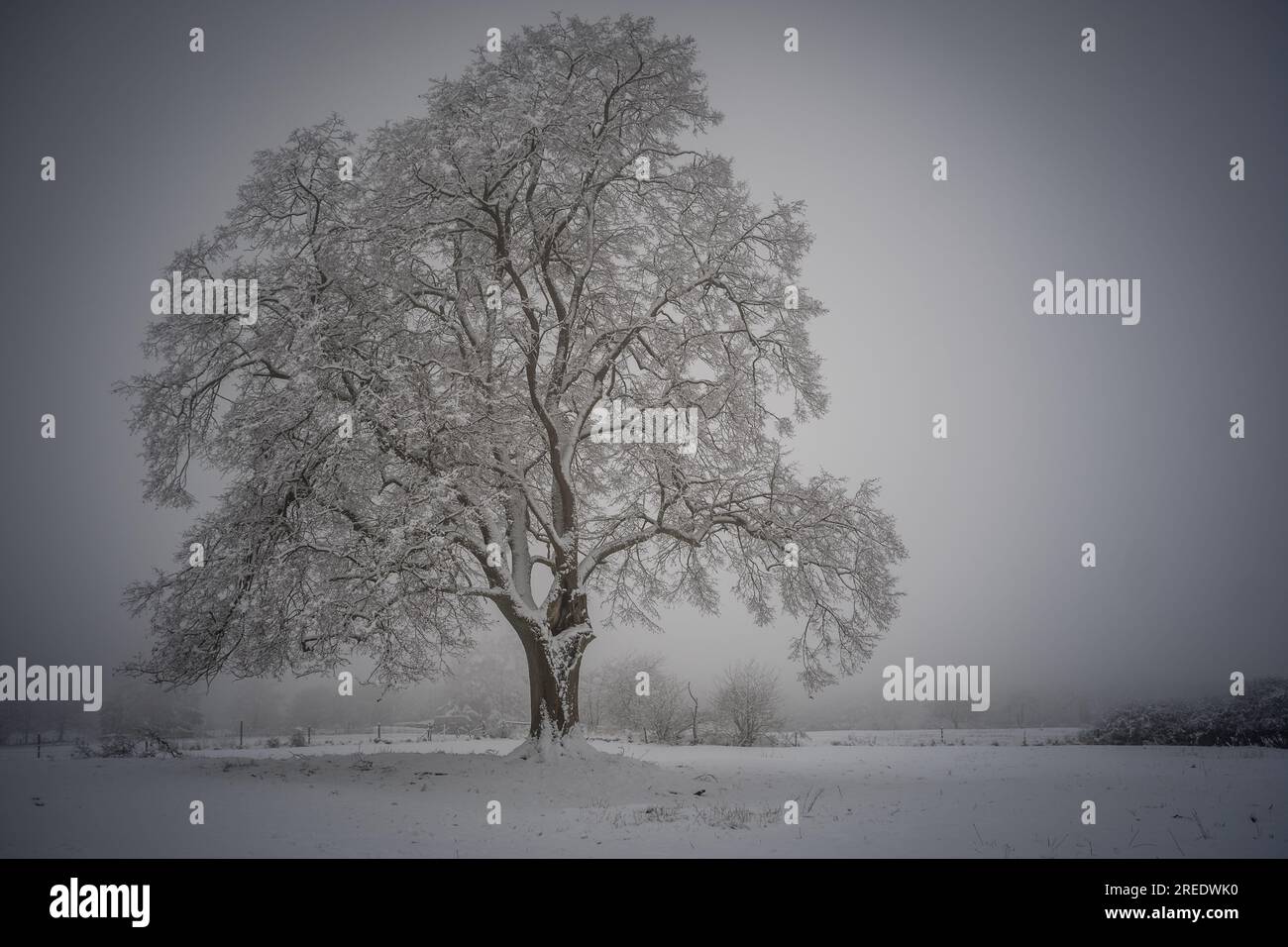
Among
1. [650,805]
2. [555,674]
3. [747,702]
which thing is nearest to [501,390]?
[555,674]

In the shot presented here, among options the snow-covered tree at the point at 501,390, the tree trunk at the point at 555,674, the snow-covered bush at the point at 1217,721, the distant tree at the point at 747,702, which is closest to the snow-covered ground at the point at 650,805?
the tree trunk at the point at 555,674

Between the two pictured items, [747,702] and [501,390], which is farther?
[747,702]

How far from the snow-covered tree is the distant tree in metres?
8.39

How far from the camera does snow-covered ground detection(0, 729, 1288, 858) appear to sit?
28.6ft

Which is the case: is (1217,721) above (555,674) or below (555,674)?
below

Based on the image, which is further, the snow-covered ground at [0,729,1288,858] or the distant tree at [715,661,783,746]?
the distant tree at [715,661,783,746]

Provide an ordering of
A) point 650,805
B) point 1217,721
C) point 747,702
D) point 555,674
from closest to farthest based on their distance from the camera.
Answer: point 650,805, point 555,674, point 1217,721, point 747,702

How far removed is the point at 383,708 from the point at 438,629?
47.0 m

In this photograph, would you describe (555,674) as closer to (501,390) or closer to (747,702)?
(501,390)

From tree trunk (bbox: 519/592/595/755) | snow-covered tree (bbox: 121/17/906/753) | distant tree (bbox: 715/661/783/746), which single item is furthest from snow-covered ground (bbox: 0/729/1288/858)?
distant tree (bbox: 715/661/783/746)

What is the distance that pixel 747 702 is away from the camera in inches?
1000

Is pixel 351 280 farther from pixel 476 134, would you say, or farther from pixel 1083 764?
pixel 1083 764

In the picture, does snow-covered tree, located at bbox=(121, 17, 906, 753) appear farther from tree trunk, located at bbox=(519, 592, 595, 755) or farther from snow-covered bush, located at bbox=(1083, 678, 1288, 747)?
snow-covered bush, located at bbox=(1083, 678, 1288, 747)

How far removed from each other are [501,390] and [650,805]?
353 inches
